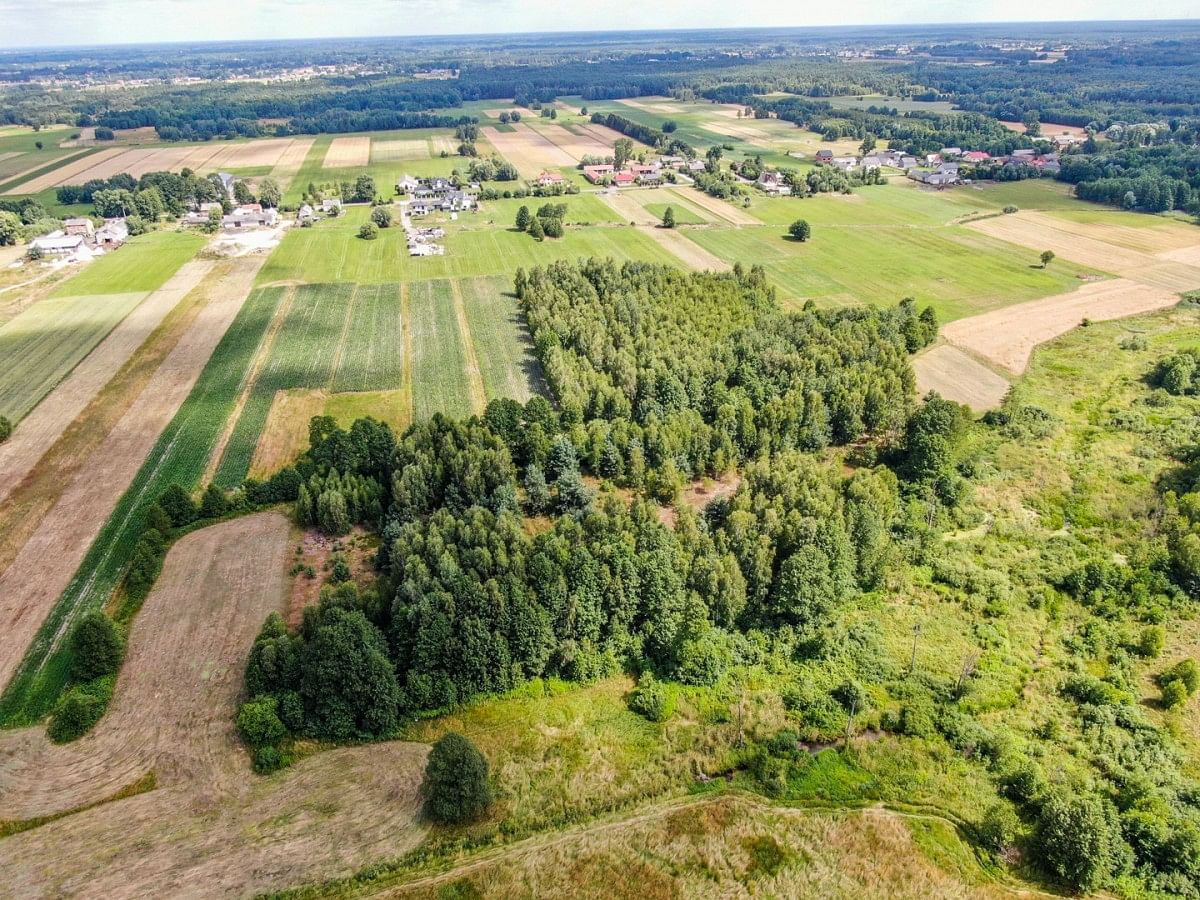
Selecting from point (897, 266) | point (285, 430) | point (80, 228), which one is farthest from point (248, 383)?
point (897, 266)

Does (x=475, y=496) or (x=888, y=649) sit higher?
(x=475, y=496)

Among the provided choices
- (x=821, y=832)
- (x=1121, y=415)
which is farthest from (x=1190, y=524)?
(x=821, y=832)

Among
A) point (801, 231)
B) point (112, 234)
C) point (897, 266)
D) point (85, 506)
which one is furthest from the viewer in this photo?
point (112, 234)

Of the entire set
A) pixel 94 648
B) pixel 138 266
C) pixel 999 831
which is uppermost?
pixel 138 266

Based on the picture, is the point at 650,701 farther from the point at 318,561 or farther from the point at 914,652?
the point at 318,561

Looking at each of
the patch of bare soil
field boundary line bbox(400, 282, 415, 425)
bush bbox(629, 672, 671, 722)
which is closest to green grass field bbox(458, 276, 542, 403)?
field boundary line bbox(400, 282, 415, 425)

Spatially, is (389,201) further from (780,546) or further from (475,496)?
(780,546)
